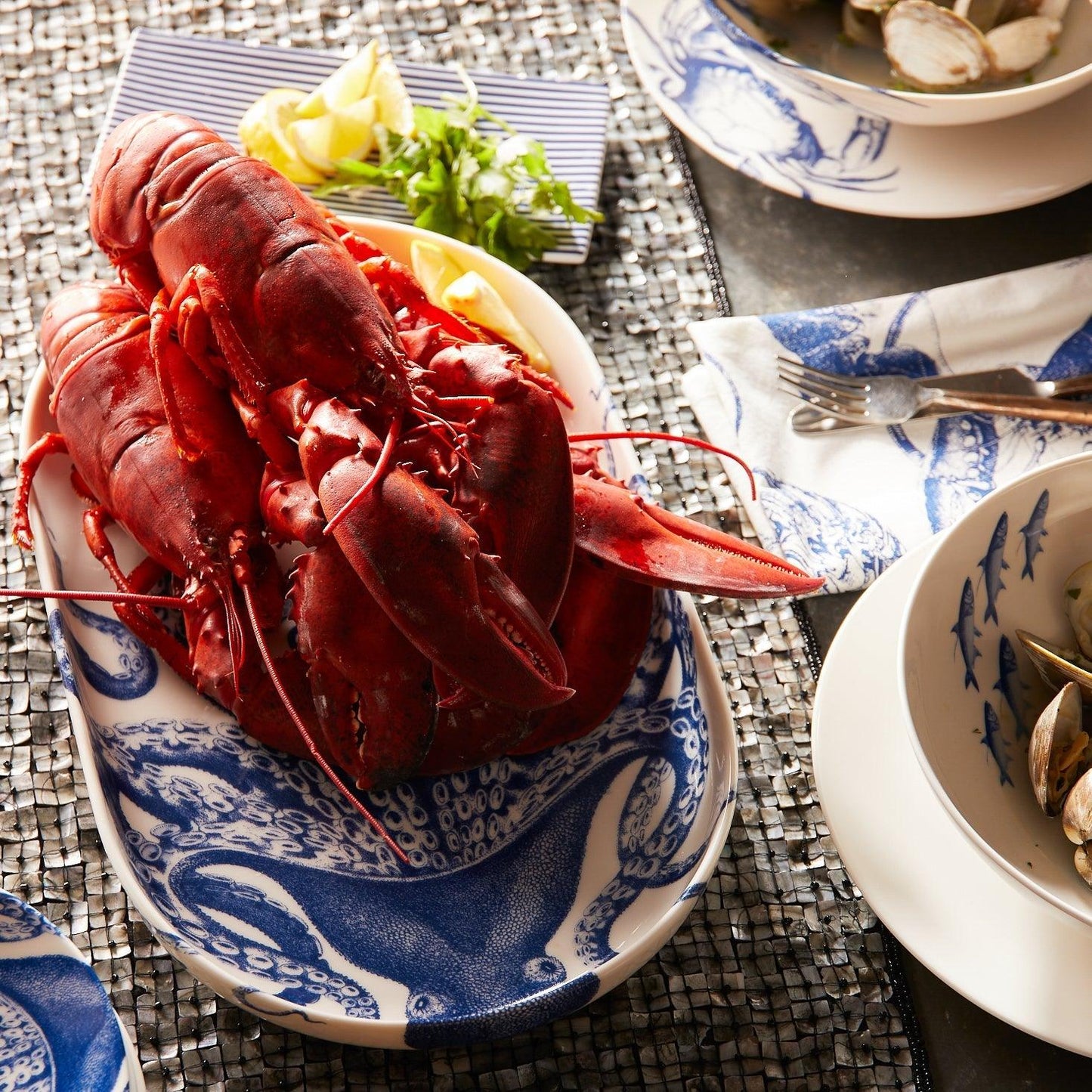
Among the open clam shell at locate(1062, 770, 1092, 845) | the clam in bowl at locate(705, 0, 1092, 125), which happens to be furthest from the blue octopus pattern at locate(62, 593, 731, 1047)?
the clam in bowl at locate(705, 0, 1092, 125)

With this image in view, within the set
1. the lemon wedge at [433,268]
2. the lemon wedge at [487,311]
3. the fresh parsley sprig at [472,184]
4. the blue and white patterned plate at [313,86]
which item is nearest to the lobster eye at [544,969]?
the lemon wedge at [487,311]

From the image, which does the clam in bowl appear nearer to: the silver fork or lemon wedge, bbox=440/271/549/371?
the silver fork

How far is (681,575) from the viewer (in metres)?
1.26

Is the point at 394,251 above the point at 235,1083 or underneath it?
above

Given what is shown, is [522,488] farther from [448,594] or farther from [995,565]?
[995,565]

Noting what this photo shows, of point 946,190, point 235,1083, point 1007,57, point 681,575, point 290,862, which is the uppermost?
point 1007,57

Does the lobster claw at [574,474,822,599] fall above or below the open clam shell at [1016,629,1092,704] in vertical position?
below

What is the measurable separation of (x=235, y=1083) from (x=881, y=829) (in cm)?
72

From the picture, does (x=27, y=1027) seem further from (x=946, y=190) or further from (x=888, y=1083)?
(x=946, y=190)

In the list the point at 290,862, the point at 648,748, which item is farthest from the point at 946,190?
the point at 290,862

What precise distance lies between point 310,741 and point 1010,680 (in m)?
0.73

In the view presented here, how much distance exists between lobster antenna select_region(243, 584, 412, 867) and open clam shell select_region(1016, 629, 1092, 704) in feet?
2.24

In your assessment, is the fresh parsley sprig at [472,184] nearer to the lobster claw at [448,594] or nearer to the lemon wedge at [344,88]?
the lemon wedge at [344,88]

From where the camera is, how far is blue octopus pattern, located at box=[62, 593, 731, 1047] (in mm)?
1175
